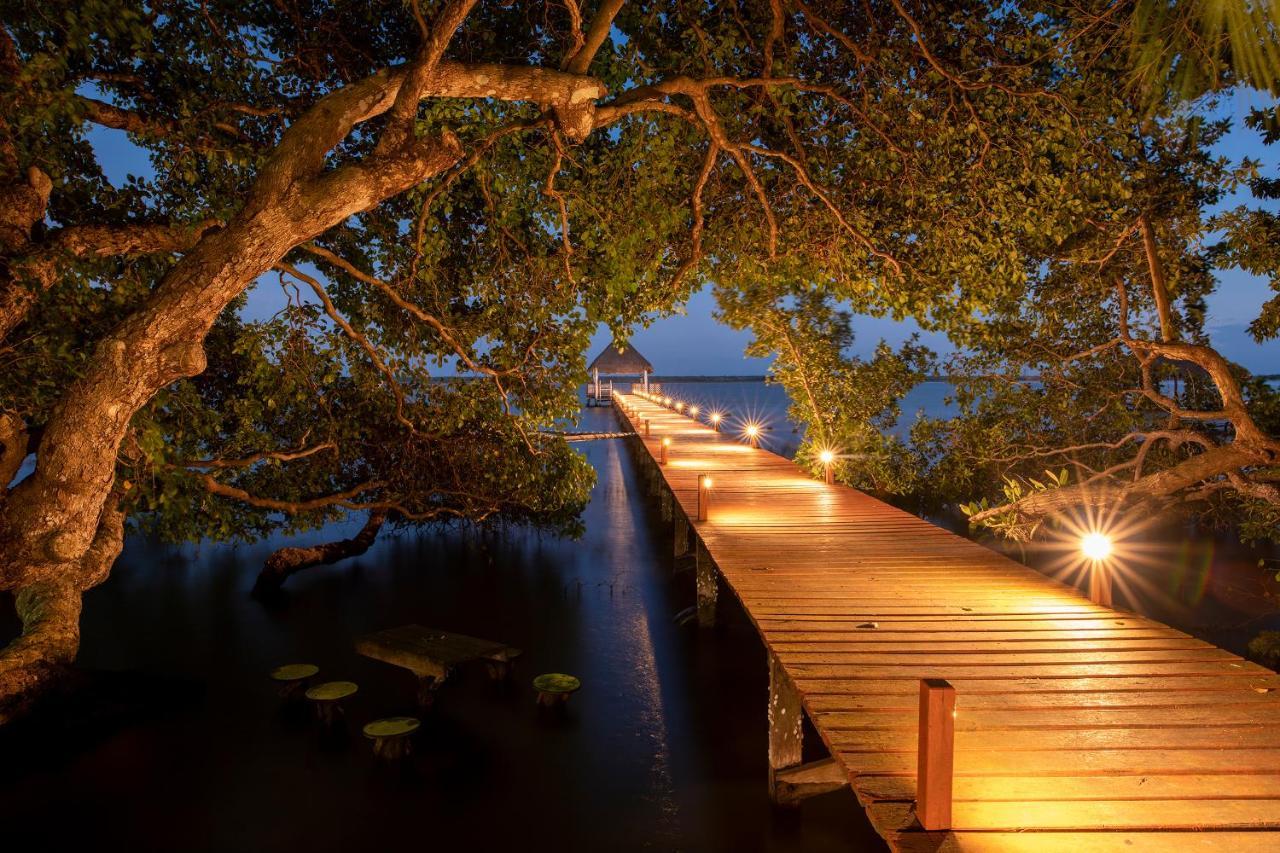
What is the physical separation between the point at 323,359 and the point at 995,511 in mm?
7008

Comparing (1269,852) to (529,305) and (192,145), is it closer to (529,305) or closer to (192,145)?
(529,305)

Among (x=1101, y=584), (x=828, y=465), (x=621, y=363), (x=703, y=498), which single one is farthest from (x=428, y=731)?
(x=621, y=363)

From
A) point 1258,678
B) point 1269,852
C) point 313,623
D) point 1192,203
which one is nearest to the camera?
point 1269,852

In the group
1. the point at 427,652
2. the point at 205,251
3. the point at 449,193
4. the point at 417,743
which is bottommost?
the point at 417,743

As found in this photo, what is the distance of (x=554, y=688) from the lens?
803 cm

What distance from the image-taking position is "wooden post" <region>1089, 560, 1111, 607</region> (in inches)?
232

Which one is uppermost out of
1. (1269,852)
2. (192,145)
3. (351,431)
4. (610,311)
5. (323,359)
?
(192,145)

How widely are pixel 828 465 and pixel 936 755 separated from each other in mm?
10803

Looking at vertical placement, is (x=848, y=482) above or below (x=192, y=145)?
below

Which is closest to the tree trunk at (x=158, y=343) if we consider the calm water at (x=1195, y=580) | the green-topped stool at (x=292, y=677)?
the green-topped stool at (x=292, y=677)

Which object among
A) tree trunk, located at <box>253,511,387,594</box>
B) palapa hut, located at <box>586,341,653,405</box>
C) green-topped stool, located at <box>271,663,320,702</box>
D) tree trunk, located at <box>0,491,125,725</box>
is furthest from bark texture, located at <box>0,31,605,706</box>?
palapa hut, located at <box>586,341,653,405</box>

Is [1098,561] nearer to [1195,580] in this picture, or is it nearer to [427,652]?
[427,652]

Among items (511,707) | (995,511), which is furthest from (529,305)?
(995,511)

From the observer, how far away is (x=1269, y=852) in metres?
2.75
